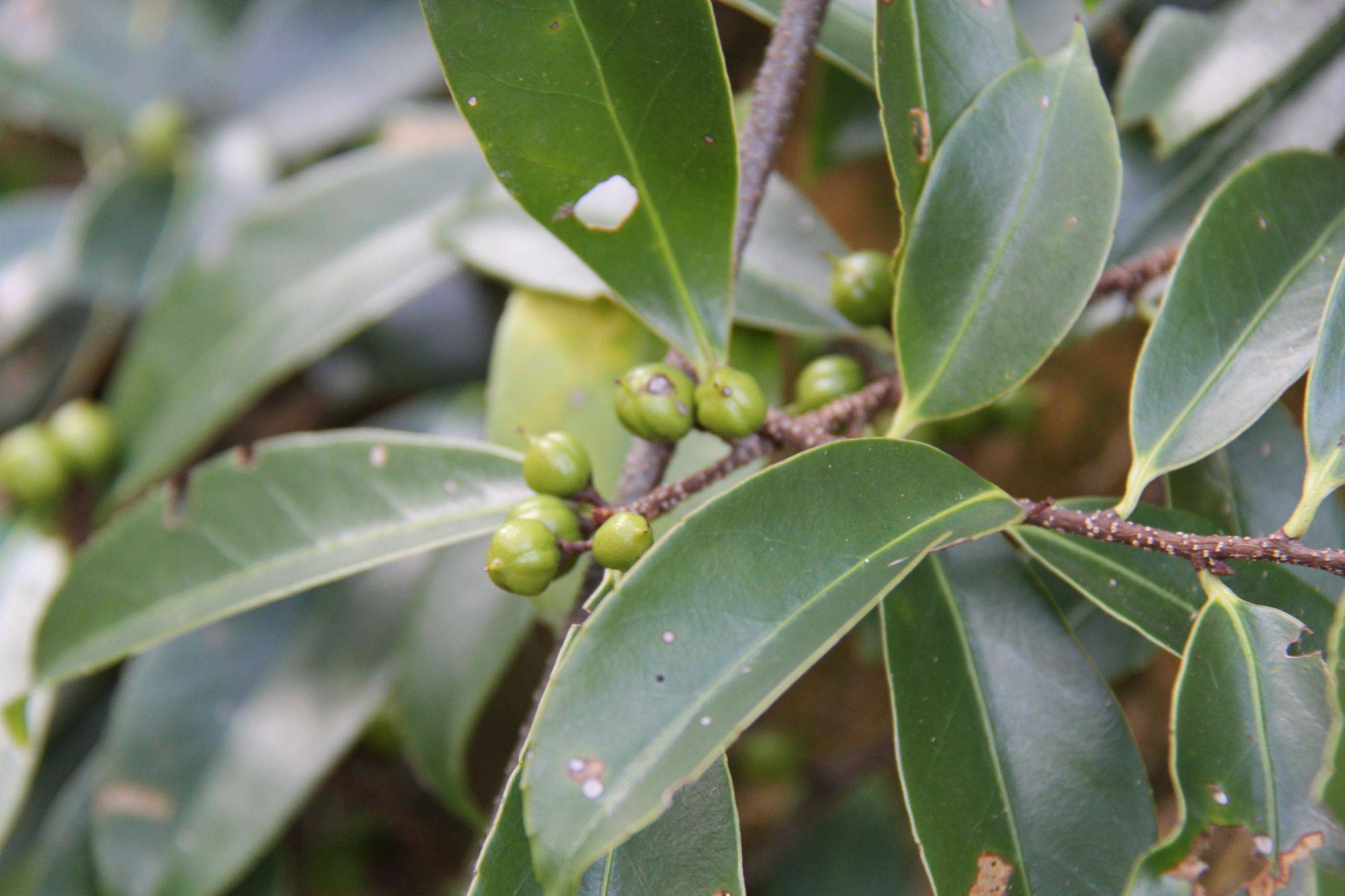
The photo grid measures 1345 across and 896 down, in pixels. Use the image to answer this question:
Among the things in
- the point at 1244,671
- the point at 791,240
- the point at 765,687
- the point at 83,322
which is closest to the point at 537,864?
the point at 765,687

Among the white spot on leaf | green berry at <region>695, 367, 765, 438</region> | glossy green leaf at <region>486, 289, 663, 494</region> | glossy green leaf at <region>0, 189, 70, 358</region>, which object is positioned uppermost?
the white spot on leaf

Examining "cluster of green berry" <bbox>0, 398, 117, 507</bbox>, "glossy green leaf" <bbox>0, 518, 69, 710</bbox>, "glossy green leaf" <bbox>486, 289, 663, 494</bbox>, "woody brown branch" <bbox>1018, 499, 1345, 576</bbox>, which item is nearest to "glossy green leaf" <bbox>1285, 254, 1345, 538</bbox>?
"woody brown branch" <bbox>1018, 499, 1345, 576</bbox>

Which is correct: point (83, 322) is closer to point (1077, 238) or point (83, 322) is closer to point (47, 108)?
point (47, 108)

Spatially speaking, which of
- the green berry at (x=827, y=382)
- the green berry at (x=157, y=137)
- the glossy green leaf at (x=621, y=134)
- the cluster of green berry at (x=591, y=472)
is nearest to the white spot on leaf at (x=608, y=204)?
the glossy green leaf at (x=621, y=134)

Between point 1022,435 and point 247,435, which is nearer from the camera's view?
point 1022,435

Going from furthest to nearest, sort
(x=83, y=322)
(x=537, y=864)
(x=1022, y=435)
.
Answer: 1. (x=83, y=322)
2. (x=1022, y=435)
3. (x=537, y=864)

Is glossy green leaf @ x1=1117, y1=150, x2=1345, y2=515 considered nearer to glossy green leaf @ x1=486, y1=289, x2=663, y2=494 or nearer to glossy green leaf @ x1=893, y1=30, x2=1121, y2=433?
glossy green leaf @ x1=893, y1=30, x2=1121, y2=433

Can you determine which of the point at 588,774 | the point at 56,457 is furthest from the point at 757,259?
the point at 56,457
